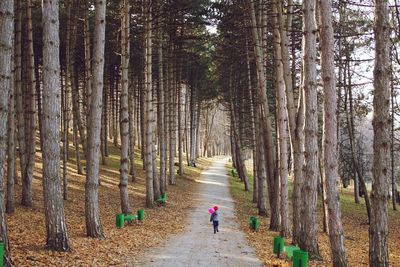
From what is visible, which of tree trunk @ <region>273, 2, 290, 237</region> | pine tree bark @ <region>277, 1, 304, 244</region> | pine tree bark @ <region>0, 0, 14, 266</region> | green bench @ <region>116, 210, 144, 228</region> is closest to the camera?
pine tree bark @ <region>0, 0, 14, 266</region>

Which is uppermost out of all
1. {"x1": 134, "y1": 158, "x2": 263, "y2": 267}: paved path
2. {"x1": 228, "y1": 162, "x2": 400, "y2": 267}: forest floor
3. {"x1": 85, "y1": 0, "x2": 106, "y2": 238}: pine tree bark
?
{"x1": 85, "y1": 0, "x2": 106, "y2": 238}: pine tree bark

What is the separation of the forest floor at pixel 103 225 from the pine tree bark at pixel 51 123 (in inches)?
26.7

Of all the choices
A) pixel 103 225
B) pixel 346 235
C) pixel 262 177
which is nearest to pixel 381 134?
pixel 103 225

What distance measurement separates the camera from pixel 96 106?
11.8 metres

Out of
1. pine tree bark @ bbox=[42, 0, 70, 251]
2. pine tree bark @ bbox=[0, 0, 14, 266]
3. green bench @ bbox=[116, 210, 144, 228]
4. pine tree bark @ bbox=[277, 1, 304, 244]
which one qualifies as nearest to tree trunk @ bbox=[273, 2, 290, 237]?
pine tree bark @ bbox=[277, 1, 304, 244]

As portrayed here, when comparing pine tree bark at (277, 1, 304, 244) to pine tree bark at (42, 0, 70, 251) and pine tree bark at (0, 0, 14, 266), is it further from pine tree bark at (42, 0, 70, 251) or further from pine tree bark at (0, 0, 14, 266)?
pine tree bark at (0, 0, 14, 266)

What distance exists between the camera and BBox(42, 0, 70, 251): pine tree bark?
9.20 metres

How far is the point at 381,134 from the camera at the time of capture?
7332mm

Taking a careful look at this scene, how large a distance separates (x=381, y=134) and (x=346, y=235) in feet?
44.5

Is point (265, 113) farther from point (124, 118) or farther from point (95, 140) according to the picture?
point (95, 140)

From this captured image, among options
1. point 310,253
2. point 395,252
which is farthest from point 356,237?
A: point 310,253

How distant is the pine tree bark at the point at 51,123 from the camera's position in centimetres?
920

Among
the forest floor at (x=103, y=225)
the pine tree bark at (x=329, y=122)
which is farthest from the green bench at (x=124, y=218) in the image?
the pine tree bark at (x=329, y=122)

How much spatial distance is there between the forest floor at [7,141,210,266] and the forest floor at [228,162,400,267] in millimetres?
3024
